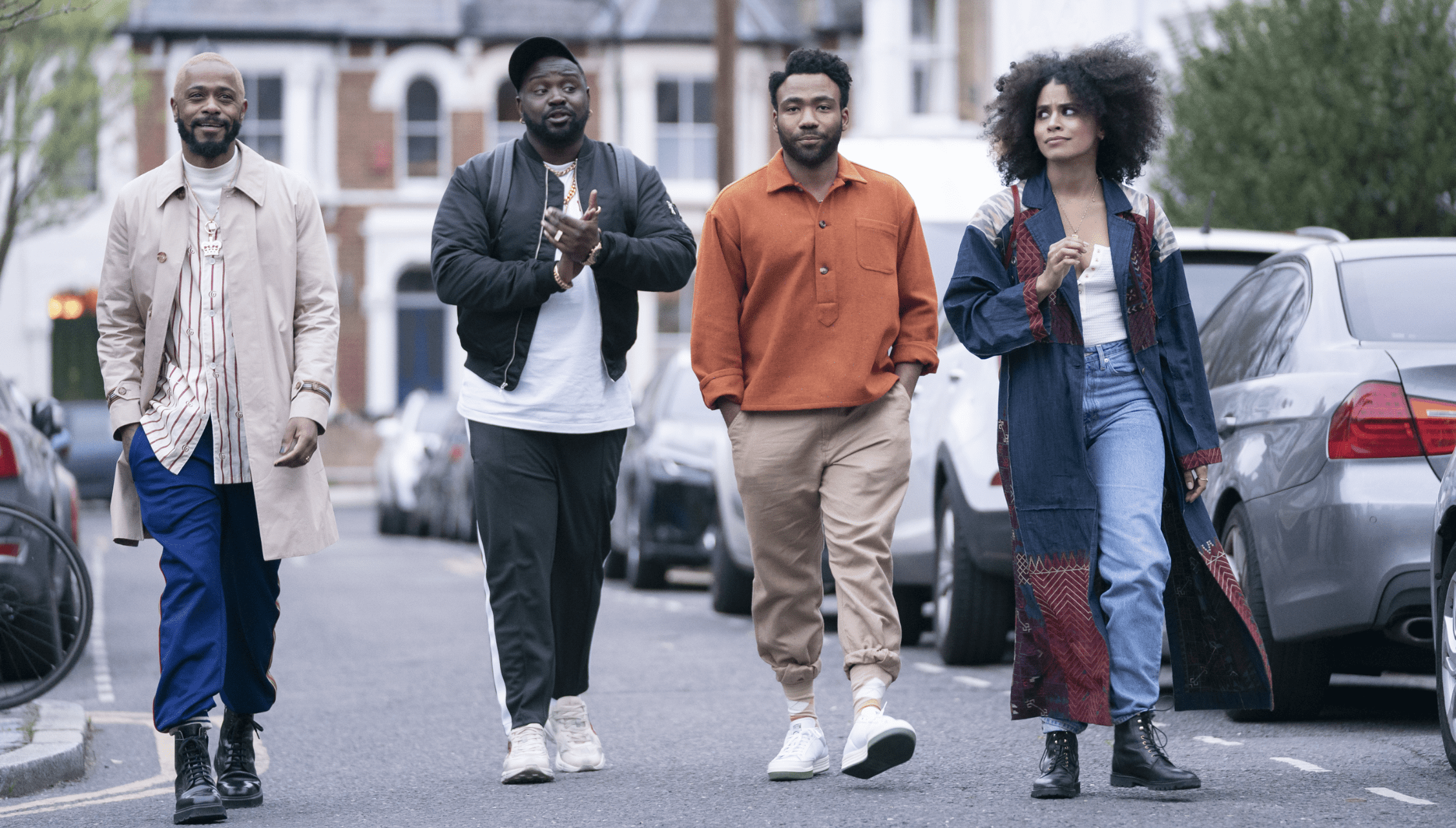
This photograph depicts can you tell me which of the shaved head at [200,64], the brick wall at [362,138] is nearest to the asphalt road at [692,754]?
the shaved head at [200,64]

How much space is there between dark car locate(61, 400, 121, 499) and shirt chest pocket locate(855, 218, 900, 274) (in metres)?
24.3

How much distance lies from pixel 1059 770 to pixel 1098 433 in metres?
0.88

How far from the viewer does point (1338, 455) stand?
6.61 meters

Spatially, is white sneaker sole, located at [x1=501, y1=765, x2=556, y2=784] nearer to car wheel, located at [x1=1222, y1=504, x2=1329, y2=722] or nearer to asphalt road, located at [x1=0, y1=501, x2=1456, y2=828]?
asphalt road, located at [x1=0, y1=501, x2=1456, y2=828]

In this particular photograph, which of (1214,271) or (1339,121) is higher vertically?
(1339,121)

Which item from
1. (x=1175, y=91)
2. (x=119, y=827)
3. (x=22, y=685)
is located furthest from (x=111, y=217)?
(x=1175, y=91)

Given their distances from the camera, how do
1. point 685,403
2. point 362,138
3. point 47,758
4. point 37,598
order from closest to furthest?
1. point 47,758
2. point 37,598
3. point 685,403
4. point 362,138

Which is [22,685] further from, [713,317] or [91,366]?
[91,366]

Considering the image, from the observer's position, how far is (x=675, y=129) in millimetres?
39750

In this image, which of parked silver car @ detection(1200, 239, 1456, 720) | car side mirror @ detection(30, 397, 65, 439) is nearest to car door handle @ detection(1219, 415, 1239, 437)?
parked silver car @ detection(1200, 239, 1456, 720)

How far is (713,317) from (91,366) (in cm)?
3313

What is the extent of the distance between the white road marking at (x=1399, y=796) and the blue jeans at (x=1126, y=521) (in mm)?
668

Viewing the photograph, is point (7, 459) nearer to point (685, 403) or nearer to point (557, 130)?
point (557, 130)

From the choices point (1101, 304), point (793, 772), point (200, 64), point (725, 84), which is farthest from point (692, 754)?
point (725, 84)
